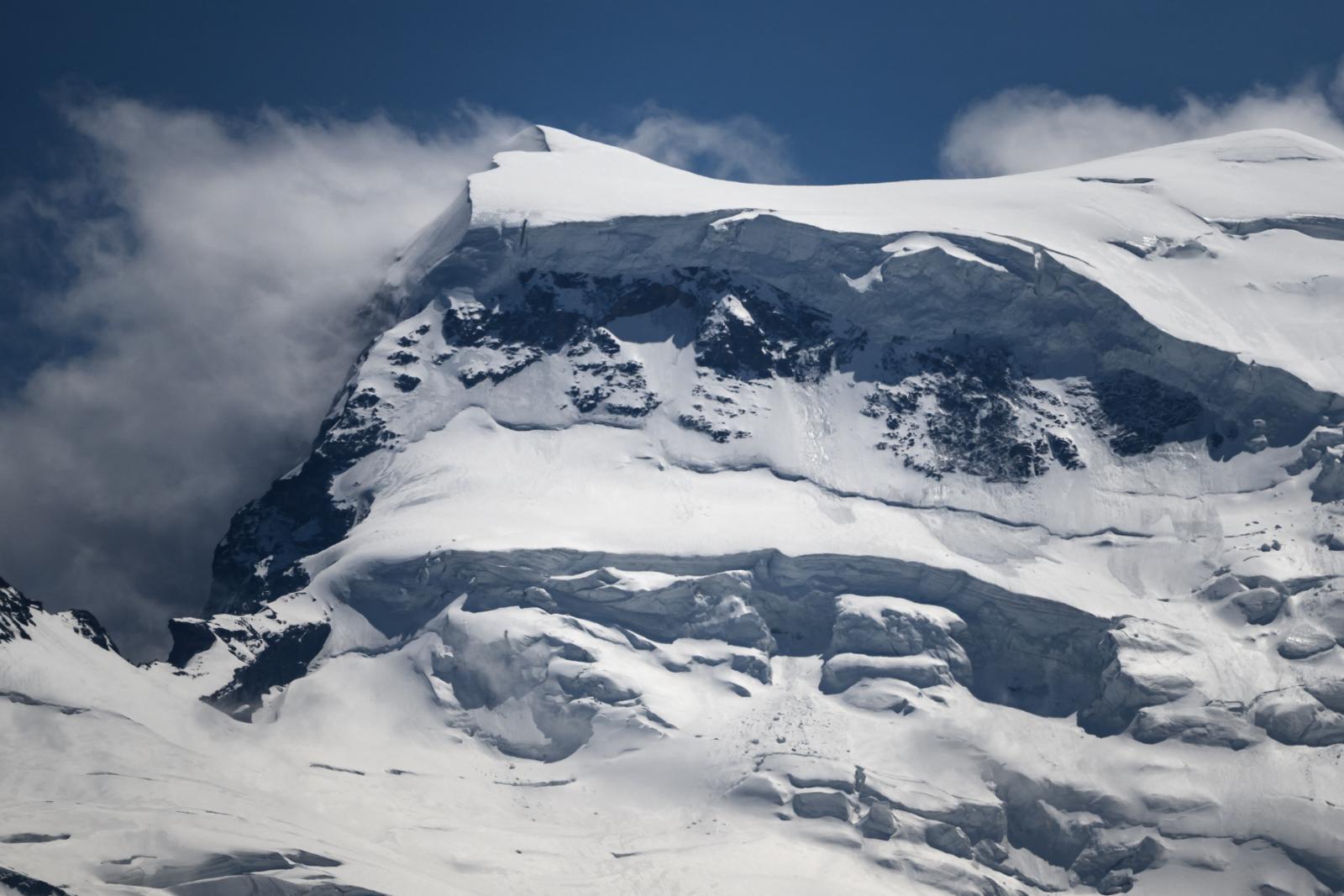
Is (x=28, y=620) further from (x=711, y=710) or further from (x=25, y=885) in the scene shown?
(x=711, y=710)

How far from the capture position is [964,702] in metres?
184

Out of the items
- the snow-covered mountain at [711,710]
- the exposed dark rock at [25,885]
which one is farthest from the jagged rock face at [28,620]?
Answer: the exposed dark rock at [25,885]

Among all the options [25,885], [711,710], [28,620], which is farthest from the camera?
[711,710]

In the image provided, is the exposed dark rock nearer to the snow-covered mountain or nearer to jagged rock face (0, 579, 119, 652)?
the snow-covered mountain

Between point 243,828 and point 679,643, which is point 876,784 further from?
point 243,828

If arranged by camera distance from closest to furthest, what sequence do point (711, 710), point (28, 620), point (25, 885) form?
1. point (25, 885)
2. point (28, 620)
3. point (711, 710)

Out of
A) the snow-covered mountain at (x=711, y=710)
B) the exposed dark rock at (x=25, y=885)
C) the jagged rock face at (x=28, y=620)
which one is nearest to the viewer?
the exposed dark rock at (x=25, y=885)

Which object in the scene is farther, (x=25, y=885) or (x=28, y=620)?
(x=28, y=620)

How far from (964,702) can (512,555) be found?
37630 millimetres

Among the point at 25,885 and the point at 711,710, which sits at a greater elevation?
the point at 711,710

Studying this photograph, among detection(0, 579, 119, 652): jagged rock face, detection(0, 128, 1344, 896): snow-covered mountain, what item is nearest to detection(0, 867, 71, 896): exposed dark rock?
detection(0, 128, 1344, 896): snow-covered mountain

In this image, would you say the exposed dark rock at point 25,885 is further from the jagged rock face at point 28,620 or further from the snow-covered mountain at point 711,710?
the jagged rock face at point 28,620

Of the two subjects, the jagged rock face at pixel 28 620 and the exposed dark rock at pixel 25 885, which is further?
the jagged rock face at pixel 28 620

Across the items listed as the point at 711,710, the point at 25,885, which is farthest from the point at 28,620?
the point at 711,710
